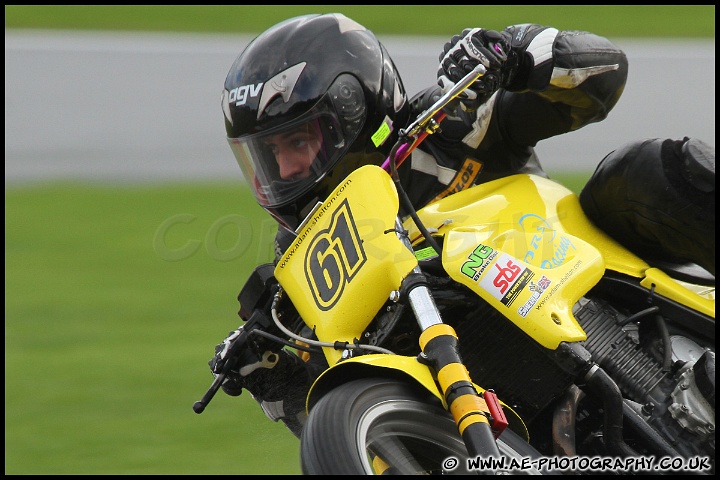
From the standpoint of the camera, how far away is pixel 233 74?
12.3 ft

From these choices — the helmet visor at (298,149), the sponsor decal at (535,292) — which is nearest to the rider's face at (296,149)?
the helmet visor at (298,149)

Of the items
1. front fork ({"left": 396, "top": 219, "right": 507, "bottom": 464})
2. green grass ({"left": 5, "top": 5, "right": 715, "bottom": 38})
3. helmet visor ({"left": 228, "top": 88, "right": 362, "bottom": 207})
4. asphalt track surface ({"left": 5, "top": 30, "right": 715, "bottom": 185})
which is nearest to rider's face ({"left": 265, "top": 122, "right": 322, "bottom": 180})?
helmet visor ({"left": 228, "top": 88, "right": 362, "bottom": 207})

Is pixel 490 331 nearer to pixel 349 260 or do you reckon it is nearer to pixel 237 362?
pixel 349 260

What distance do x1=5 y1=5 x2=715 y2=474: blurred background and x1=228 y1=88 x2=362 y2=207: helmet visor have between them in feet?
1.66

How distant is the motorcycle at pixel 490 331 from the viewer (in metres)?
2.95

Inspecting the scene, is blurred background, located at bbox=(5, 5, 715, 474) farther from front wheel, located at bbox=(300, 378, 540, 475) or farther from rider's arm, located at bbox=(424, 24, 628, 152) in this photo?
front wheel, located at bbox=(300, 378, 540, 475)

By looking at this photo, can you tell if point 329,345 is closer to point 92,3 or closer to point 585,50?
point 585,50

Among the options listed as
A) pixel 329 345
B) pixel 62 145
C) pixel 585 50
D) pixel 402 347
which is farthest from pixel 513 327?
pixel 62 145

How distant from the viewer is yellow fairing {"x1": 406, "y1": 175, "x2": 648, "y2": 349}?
3.24m

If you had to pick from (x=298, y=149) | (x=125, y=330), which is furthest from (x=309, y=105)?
(x=125, y=330)

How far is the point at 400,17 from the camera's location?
1382 cm

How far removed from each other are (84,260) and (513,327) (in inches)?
200

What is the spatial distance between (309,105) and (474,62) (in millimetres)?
556

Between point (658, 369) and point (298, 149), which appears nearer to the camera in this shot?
point (658, 369)
